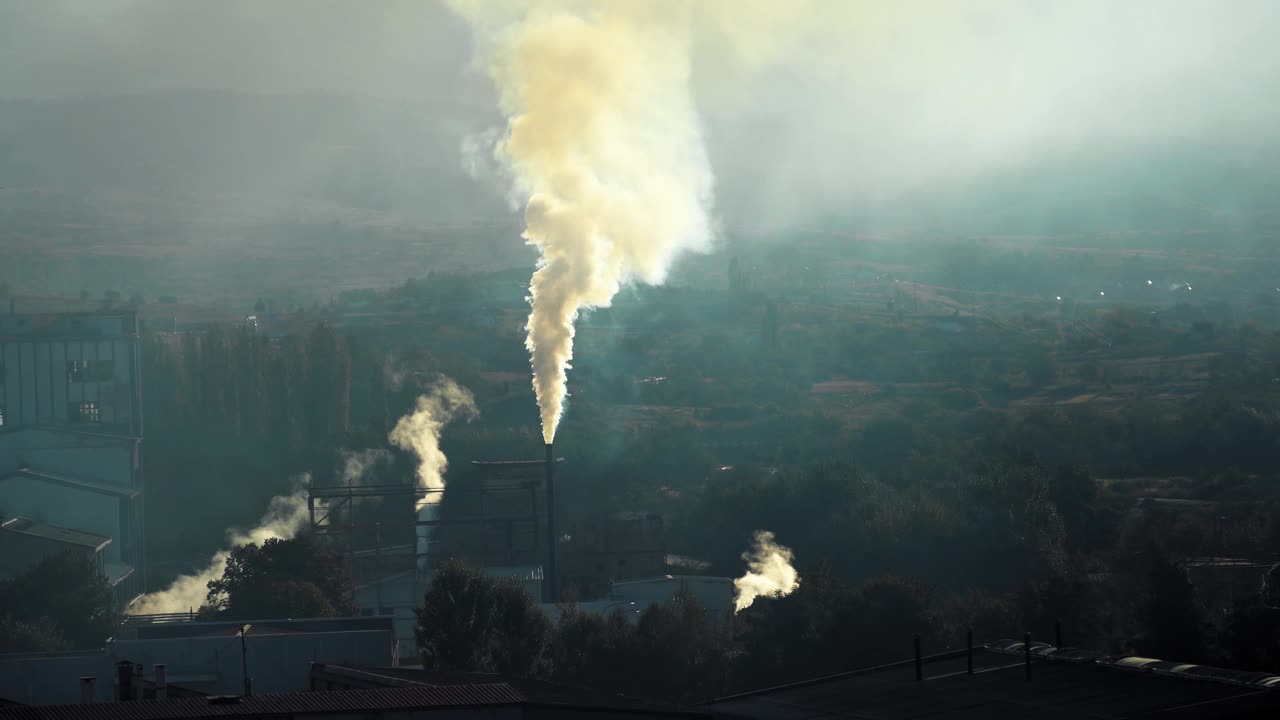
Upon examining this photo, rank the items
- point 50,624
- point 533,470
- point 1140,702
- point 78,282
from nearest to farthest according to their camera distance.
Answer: point 1140,702
point 50,624
point 533,470
point 78,282

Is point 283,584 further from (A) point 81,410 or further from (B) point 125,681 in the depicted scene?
(A) point 81,410

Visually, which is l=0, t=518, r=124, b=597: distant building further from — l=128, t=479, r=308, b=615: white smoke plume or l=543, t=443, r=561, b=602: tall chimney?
l=543, t=443, r=561, b=602: tall chimney

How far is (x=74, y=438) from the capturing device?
72.5 metres

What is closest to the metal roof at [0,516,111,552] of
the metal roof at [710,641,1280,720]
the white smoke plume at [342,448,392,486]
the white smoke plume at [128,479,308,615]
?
the white smoke plume at [128,479,308,615]

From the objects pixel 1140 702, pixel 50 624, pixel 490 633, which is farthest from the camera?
pixel 50 624

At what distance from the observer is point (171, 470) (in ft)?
281

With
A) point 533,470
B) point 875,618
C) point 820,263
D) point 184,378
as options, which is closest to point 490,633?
point 875,618

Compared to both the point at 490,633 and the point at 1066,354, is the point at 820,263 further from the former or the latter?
the point at 490,633

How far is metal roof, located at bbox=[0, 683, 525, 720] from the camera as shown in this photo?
21422 mm

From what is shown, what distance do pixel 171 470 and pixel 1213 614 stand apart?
184 ft

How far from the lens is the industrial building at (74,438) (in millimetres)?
66375

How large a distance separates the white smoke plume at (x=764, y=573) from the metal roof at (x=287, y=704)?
A: 32.8 meters

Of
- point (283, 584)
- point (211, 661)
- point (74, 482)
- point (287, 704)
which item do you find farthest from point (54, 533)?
point (287, 704)

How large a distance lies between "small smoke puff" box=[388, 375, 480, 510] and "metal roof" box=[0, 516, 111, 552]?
55.8 feet
